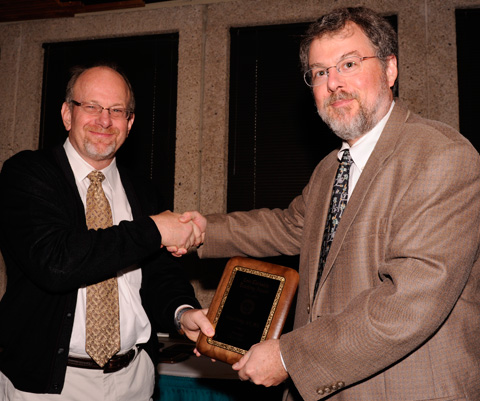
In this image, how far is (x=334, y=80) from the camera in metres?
1.70

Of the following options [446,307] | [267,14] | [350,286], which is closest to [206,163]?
[267,14]

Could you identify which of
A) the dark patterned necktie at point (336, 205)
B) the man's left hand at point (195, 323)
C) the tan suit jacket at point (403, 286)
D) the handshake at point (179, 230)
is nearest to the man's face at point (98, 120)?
the handshake at point (179, 230)

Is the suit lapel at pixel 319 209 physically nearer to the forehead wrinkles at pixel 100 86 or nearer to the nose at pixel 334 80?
the nose at pixel 334 80

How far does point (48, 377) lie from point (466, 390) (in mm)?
1485

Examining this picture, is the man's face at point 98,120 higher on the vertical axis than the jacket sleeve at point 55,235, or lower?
higher

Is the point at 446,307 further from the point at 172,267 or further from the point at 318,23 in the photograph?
the point at 172,267

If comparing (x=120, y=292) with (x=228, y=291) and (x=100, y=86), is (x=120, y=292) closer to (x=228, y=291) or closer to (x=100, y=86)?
(x=228, y=291)

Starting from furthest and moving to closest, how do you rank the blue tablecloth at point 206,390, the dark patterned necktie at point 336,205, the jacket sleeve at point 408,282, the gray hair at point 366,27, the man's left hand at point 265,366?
the blue tablecloth at point 206,390 < the gray hair at point 366,27 < the dark patterned necktie at point 336,205 < the man's left hand at point 265,366 < the jacket sleeve at point 408,282

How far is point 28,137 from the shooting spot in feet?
12.8

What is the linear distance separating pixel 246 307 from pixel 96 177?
94 centimetres

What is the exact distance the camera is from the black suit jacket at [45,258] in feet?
5.38

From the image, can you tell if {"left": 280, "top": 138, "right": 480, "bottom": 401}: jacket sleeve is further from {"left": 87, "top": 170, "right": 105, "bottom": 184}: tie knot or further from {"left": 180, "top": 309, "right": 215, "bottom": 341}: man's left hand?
{"left": 87, "top": 170, "right": 105, "bottom": 184}: tie knot

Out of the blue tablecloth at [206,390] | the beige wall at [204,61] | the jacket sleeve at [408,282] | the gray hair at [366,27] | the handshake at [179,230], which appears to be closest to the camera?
the jacket sleeve at [408,282]

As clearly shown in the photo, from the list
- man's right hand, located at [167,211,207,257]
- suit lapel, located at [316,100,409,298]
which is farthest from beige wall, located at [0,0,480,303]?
suit lapel, located at [316,100,409,298]
